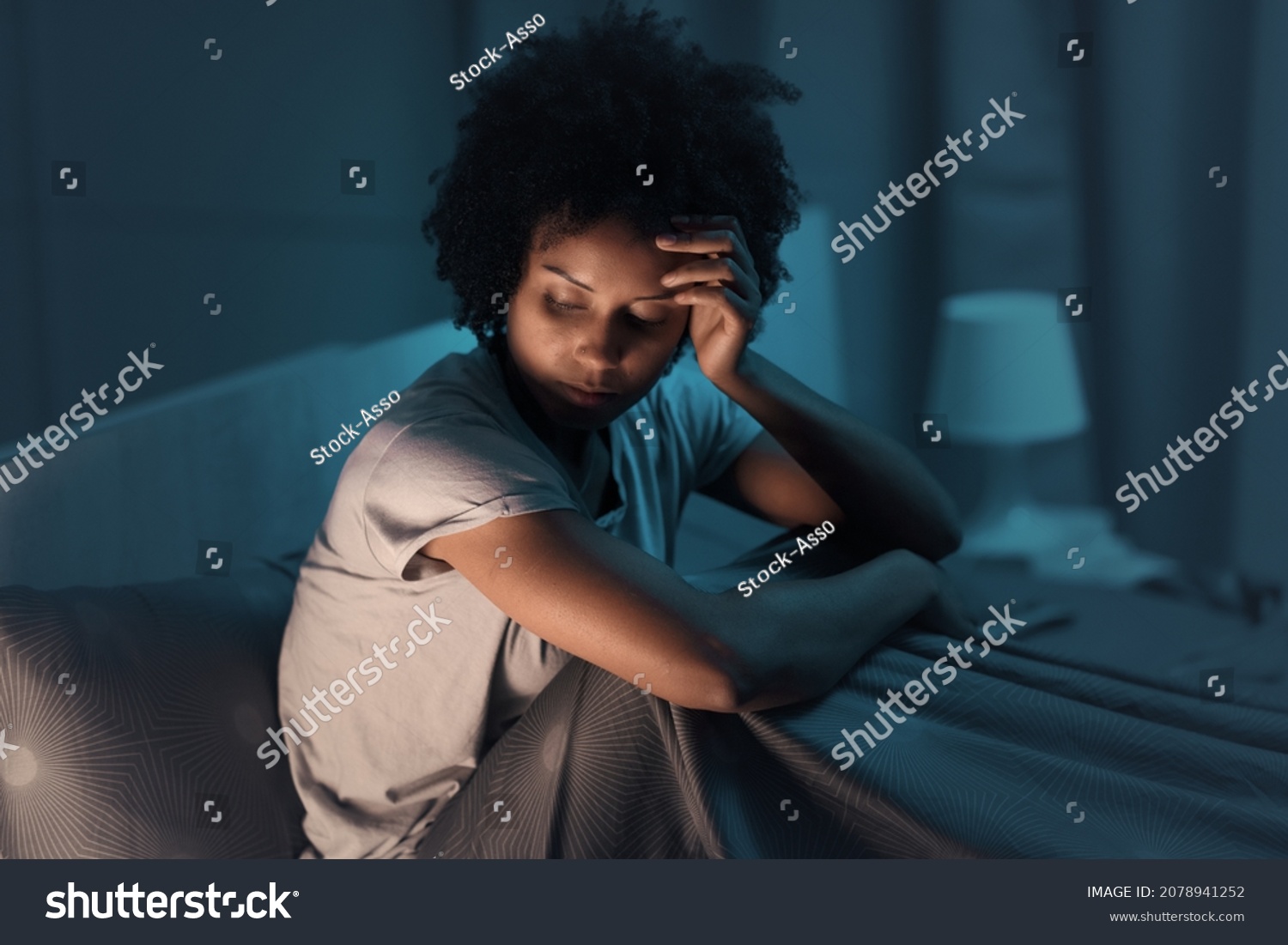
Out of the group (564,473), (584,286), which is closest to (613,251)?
(584,286)

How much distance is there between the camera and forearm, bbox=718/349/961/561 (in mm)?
959

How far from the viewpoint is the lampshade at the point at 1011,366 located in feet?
4.08

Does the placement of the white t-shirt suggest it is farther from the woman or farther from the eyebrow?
the eyebrow

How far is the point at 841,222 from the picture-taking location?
4.19 feet

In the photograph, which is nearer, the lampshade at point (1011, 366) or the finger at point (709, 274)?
the finger at point (709, 274)

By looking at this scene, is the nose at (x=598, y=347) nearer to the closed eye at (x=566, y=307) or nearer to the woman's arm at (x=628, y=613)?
the closed eye at (x=566, y=307)

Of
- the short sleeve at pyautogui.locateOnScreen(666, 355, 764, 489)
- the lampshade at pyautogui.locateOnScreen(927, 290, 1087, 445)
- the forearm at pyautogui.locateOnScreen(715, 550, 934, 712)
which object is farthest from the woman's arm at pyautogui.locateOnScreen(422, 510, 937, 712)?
the lampshade at pyautogui.locateOnScreen(927, 290, 1087, 445)

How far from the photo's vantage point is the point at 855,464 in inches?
38.6

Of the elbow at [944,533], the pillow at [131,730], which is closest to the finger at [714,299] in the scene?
the elbow at [944,533]

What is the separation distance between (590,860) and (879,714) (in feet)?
0.82

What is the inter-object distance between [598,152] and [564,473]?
28 cm

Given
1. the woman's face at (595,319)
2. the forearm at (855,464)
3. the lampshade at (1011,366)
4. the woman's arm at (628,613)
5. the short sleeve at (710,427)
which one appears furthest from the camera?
the lampshade at (1011,366)

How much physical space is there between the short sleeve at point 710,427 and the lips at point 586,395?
0.25 metres

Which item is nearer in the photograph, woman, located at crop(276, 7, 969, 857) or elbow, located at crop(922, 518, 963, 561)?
woman, located at crop(276, 7, 969, 857)
